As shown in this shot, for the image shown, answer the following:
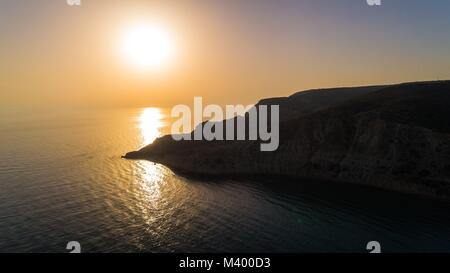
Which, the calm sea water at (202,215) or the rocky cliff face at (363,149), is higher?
the rocky cliff face at (363,149)

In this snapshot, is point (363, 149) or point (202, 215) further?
point (363, 149)

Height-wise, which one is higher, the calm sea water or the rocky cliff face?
the rocky cliff face

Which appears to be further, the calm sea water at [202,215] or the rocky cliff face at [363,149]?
the rocky cliff face at [363,149]

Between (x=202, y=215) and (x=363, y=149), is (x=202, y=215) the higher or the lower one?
the lower one

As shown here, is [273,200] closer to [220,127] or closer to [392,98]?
[392,98]
